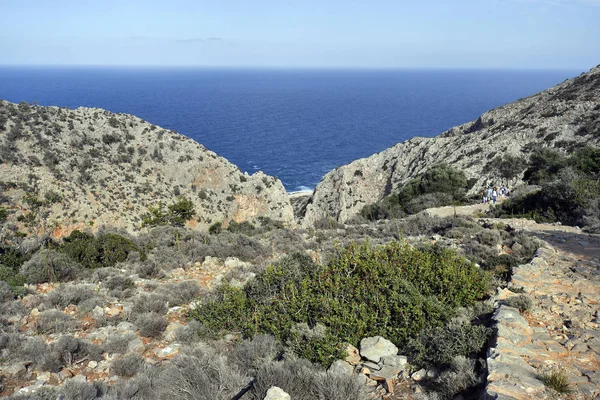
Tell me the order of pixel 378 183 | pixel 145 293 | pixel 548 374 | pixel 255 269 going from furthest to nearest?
pixel 378 183 < pixel 255 269 < pixel 145 293 < pixel 548 374

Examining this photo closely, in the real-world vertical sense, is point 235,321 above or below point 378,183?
above

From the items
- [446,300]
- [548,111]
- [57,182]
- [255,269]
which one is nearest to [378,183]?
[548,111]

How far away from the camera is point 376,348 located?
559 cm

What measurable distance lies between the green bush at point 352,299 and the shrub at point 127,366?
133cm

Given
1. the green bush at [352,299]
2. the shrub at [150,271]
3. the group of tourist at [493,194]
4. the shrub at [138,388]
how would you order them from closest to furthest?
the shrub at [138,388] < the green bush at [352,299] < the shrub at [150,271] < the group of tourist at [493,194]

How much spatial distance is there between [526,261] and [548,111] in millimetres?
37383

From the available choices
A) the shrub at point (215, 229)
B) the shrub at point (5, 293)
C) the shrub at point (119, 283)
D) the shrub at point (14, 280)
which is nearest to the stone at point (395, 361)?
the shrub at point (119, 283)

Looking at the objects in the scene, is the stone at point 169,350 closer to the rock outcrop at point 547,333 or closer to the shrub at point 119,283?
the shrub at point 119,283

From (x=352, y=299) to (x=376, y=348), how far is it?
121cm

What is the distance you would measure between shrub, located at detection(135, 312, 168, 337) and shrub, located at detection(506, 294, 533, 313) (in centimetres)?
617

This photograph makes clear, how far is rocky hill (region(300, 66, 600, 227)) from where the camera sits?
32.9m

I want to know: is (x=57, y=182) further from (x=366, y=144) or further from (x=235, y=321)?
(x=366, y=144)

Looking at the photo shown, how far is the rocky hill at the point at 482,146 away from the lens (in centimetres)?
3291

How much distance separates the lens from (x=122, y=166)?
1200 inches
